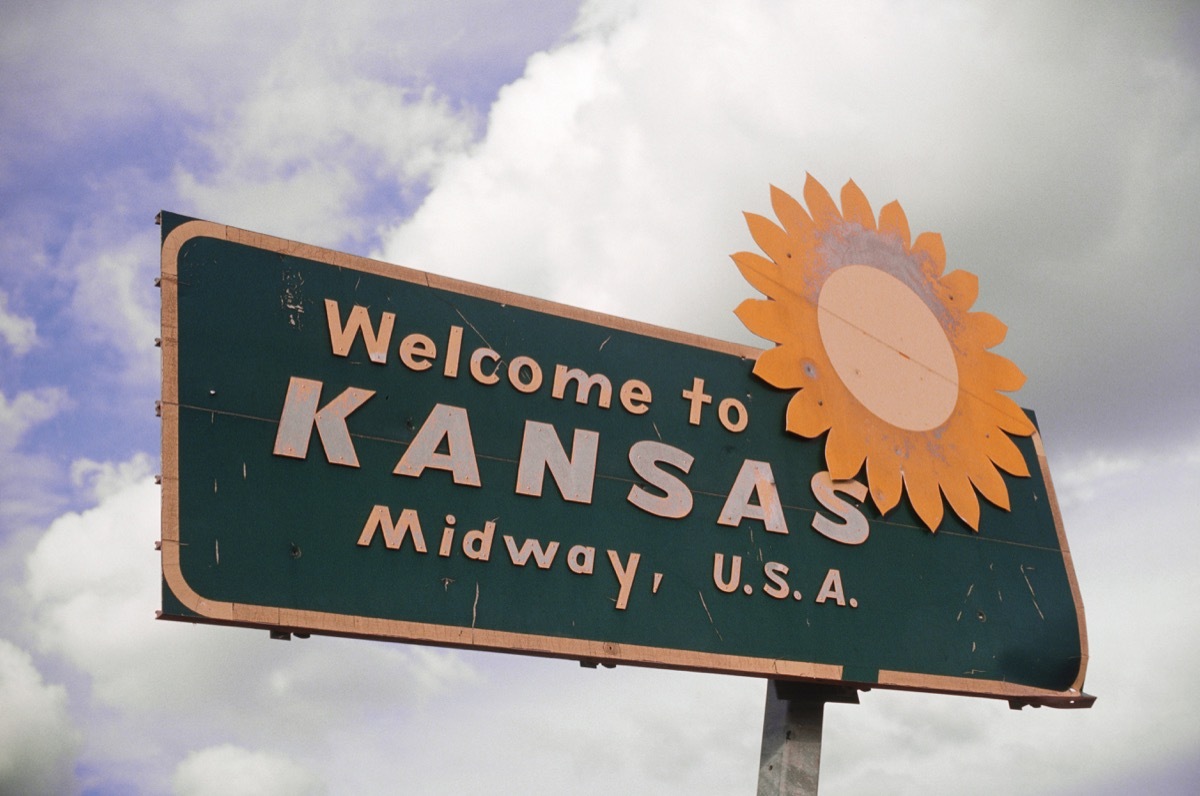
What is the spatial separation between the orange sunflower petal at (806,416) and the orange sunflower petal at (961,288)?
2132 mm

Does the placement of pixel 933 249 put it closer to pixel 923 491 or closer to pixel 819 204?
pixel 819 204

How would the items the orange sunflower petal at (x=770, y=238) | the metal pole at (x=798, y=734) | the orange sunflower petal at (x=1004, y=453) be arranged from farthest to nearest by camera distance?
the orange sunflower petal at (x=1004, y=453)
the orange sunflower petal at (x=770, y=238)
the metal pole at (x=798, y=734)

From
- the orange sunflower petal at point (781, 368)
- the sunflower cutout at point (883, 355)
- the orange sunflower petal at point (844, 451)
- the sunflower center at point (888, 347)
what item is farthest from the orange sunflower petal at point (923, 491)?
the orange sunflower petal at point (781, 368)

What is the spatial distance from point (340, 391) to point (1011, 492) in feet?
20.2

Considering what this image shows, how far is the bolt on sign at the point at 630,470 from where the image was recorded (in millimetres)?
9016

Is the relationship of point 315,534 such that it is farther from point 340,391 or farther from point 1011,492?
point 1011,492

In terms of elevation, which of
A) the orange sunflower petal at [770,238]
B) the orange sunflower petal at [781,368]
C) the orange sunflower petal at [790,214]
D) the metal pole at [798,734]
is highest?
the orange sunflower petal at [790,214]

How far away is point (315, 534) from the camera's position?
9008mm

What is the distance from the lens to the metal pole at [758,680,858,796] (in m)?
10.8

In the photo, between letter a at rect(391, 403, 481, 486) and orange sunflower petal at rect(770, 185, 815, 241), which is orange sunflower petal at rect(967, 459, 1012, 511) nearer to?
orange sunflower petal at rect(770, 185, 815, 241)

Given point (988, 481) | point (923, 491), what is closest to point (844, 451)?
point (923, 491)

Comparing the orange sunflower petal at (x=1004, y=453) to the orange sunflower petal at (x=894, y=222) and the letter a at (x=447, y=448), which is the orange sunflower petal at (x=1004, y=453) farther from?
the letter a at (x=447, y=448)

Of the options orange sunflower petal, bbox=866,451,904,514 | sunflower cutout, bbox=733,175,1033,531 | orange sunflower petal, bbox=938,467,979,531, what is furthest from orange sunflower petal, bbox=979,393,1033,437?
orange sunflower petal, bbox=866,451,904,514

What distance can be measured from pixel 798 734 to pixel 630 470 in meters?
2.50
